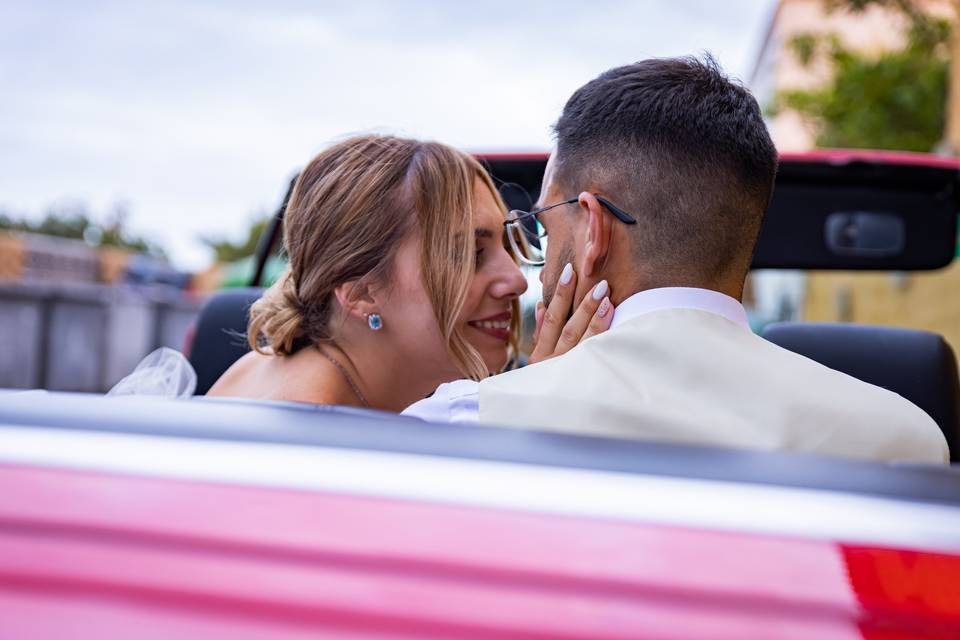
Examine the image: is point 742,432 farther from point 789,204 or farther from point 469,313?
point 789,204

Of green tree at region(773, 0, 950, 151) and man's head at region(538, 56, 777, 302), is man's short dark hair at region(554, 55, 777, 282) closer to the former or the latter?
man's head at region(538, 56, 777, 302)

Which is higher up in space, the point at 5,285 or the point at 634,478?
the point at 634,478

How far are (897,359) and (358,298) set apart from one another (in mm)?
1424

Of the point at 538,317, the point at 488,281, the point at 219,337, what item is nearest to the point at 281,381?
the point at 488,281

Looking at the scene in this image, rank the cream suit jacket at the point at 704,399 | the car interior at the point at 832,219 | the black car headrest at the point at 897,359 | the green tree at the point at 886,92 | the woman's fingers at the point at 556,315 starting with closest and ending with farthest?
the cream suit jacket at the point at 704,399 → the woman's fingers at the point at 556,315 → the black car headrest at the point at 897,359 → the car interior at the point at 832,219 → the green tree at the point at 886,92

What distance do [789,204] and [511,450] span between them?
249 cm

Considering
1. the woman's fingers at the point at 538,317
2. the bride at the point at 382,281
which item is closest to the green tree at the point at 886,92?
the bride at the point at 382,281

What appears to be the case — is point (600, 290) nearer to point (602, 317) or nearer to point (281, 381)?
point (602, 317)

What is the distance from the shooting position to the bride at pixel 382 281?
101 inches

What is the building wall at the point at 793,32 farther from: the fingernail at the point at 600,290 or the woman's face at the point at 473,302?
the fingernail at the point at 600,290

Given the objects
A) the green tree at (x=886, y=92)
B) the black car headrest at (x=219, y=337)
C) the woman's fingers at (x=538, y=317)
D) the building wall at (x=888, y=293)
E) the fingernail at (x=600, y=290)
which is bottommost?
the building wall at (x=888, y=293)

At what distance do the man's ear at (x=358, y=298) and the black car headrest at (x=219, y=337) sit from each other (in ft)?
2.39

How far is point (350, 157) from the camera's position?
2650 millimetres

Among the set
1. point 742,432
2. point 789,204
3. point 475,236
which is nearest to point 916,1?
point 789,204
